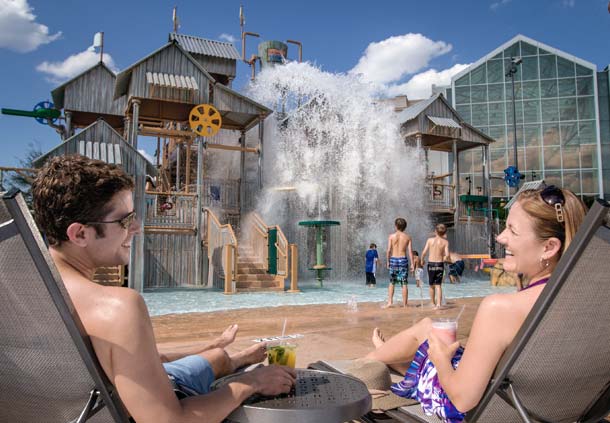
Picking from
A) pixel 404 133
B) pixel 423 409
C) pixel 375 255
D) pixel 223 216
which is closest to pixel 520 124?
pixel 404 133

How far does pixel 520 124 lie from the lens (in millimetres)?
37156

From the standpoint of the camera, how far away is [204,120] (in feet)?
51.6

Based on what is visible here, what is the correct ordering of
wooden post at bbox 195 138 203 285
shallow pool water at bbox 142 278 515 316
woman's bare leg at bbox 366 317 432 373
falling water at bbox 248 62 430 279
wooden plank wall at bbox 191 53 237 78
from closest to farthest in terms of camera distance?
woman's bare leg at bbox 366 317 432 373
shallow pool water at bbox 142 278 515 316
wooden post at bbox 195 138 203 285
falling water at bbox 248 62 430 279
wooden plank wall at bbox 191 53 237 78

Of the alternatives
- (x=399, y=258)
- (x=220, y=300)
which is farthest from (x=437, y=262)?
(x=220, y=300)

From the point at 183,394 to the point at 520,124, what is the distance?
39.9 metres

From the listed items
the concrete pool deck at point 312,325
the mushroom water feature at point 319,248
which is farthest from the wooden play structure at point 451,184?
the concrete pool deck at point 312,325

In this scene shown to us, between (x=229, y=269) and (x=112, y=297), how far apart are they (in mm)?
11744

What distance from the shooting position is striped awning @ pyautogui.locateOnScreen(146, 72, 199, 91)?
49.9 ft

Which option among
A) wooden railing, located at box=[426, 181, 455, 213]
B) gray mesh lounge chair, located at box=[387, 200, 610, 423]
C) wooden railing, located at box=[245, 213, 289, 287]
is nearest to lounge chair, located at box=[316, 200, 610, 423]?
gray mesh lounge chair, located at box=[387, 200, 610, 423]

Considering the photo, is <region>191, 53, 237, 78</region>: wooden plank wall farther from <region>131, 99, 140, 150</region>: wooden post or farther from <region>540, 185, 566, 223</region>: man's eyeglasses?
<region>540, 185, 566, 223</region>: man's eyeglasses

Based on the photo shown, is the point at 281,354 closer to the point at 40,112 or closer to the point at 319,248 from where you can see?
the point at 319,248

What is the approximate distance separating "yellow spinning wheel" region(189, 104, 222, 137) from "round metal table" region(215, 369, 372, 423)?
1452 centimetres

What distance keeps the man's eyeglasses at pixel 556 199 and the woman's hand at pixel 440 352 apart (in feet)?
2.08

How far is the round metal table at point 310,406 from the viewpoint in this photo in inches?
58.7
